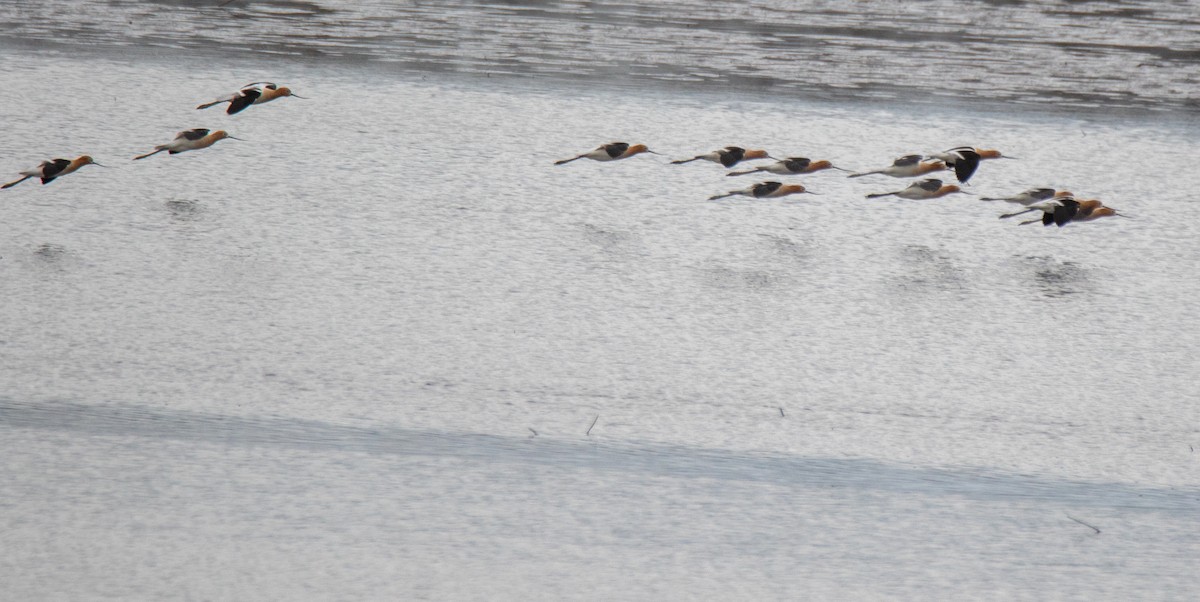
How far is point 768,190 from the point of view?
86.0 inches

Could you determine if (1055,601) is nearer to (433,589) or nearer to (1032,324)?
(433,589)

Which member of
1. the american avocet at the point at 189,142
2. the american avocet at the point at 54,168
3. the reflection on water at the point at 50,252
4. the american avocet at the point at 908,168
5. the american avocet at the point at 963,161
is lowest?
the reflection on water at the point at 50,252

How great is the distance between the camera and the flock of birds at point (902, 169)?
215 cm

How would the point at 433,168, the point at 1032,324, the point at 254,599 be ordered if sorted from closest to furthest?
1. the point at 254,599
2. the point at 1032,324
3. the point at 433,168

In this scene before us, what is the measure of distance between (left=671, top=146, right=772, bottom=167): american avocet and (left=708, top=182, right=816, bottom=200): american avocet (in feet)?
0.24

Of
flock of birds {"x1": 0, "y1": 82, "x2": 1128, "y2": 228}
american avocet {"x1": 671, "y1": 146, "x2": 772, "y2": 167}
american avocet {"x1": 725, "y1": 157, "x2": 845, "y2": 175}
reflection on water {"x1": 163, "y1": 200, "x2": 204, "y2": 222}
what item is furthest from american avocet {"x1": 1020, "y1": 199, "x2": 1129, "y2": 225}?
reflection on water {"x1": 163, "y1": 200, "x2": 204, "y2": 222}

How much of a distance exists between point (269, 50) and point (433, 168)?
0.97m

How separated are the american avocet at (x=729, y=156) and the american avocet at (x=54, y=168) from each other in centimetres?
109

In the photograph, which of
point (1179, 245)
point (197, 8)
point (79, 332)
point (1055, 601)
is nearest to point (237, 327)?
point (79, 332)

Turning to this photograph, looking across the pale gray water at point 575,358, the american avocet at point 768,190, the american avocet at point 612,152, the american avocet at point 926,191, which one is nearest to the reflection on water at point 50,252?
the pale gray water at point 575,358

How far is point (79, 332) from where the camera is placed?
158 cm

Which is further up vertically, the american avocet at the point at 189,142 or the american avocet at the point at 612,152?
the american avocet at the point at 612,152

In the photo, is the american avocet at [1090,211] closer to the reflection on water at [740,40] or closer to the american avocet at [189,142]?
the reflection on water at [740,40]

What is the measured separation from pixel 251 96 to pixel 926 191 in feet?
4.39
